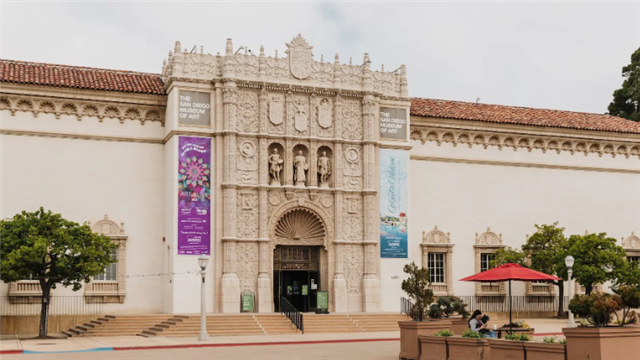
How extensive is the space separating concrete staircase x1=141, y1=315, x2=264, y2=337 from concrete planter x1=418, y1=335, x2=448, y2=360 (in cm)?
1243

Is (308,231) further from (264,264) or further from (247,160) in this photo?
(247,160)

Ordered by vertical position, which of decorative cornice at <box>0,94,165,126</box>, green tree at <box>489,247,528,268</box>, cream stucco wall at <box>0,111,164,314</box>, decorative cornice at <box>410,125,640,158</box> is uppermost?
decorative cornice at <box>0,94,165,126</box>

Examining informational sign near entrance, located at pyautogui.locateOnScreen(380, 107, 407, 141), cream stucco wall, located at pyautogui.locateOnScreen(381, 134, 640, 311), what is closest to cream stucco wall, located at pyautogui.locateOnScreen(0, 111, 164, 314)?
informational sign near entrance, located at pyautogui.locateOnScreen(380, 107, 407, 141)

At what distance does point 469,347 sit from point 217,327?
49.9 ft

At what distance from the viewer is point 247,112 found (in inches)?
1473

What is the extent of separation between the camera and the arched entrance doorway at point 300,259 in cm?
3828

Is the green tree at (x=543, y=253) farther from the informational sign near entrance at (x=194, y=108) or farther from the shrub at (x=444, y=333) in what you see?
the shrub at (x=444, y=333)

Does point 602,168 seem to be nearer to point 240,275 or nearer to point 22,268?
point 240,275

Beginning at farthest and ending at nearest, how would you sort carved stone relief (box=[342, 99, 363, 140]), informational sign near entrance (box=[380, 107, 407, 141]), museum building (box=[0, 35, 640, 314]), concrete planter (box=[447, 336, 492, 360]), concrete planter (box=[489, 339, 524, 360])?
1. informational sign near entrance (box=[380, 107, 407, 141])
2. carved stone relief (box=[342, 99, 363, 140])
3. museum building (box=[0, 35, 640, 314])
4. concrete planter (box=[447, 336, 492, 360])
5. concrete planter (box=[489, 339, 524, 360])

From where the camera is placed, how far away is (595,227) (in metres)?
44.9

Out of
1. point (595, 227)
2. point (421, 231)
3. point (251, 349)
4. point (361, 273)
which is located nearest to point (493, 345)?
point (251, 349)

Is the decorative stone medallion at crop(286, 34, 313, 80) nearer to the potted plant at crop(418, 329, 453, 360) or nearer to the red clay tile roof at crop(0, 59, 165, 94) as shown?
the red clay tile roof at crop(0, 59, 165, 94)

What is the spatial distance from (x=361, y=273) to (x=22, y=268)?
50.2 feet

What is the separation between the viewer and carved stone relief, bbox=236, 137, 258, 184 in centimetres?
3700
